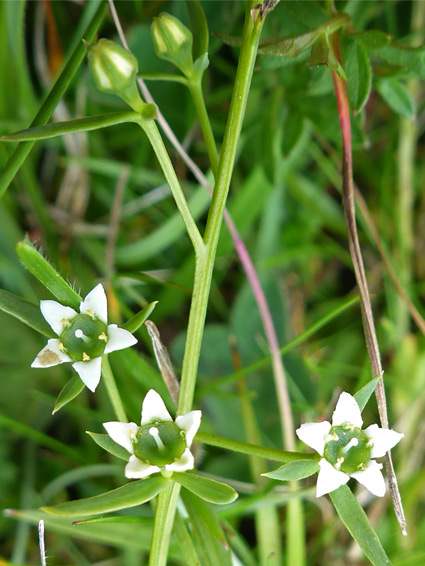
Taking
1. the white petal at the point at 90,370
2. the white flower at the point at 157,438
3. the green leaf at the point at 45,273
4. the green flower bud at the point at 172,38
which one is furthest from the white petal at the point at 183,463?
the green flower bud at the point at 172,38

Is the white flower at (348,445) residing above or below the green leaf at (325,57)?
below

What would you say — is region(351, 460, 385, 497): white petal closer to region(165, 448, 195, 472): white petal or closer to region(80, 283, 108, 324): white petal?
region(165, 448, 195, 472): white petal

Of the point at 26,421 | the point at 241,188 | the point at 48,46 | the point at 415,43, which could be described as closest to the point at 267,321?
the point at 241,188

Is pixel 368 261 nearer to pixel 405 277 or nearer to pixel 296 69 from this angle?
pixel 405 277

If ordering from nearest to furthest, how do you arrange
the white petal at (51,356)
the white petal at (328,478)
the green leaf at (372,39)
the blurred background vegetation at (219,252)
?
1. the white petal at (328,478)
2. the white petal at (51,356)
3. the green leaf at (372,39)
4. the blurred background vegetation at (219,252)

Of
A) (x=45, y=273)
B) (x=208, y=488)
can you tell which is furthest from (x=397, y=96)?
(x=208, y=488)

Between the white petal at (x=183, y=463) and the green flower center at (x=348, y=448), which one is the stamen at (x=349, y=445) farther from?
the white petal at (x=183, y=463)
